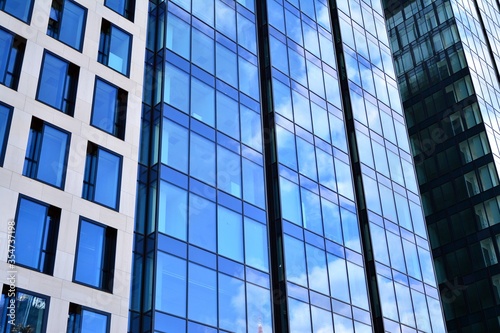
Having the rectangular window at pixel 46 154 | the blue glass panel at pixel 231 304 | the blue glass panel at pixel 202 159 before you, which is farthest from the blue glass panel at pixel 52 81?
the blue glass panel at pixel 231 304

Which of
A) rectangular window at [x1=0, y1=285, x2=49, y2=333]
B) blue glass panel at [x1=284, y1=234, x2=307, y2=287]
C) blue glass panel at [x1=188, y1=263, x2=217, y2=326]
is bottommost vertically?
rectangular window at [x1=0, y1=285, x2=49, y2=333]

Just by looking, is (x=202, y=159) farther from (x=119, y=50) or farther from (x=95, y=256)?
(x=95, y=256)

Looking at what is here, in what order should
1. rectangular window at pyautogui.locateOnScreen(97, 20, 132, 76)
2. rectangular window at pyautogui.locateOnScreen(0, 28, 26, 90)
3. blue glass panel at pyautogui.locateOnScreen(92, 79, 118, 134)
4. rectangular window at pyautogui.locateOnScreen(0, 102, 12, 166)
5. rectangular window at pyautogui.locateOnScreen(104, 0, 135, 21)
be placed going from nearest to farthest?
rectangular window at pyautogui.locateOnScreen(0, 102, 12, 166)
rectangular window at pyautogui.locateOnScreen(0, 28, 26, 90)
blue glass panel at pyautogui.locateOnScreen(92, 79, 118, 134)
rectangular window at pyautogui.locateOnScreen(97, 20, 132, 76)
rectangular window at pyautogui.locateOnScreen(104, 0, 135, 21)

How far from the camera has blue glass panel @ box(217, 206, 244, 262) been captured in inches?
1230

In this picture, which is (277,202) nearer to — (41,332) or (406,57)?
(41,332)

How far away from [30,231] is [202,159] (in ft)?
33.7

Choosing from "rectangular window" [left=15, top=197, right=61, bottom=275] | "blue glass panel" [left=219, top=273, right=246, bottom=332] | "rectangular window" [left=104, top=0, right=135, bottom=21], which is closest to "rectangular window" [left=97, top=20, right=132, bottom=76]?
"rectangular window" [left=104, top=0, right=135, bottom=21]

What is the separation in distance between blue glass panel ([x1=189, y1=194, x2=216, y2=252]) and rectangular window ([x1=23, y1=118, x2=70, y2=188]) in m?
6.51

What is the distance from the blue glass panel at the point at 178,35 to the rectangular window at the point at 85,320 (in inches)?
585

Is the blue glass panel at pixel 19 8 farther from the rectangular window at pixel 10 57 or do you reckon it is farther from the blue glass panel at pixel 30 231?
the blue glass panel at pixel 30 231

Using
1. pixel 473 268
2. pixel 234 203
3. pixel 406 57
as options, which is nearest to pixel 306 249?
pixel 234 203

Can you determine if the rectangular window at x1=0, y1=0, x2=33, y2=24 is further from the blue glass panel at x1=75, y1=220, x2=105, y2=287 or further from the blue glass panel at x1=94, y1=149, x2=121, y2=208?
the blue glass panel at x1=75, y1=220, x2=105, y2=287

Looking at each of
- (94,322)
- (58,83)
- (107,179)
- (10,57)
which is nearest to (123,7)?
(58,83)

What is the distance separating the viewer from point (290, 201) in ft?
120
